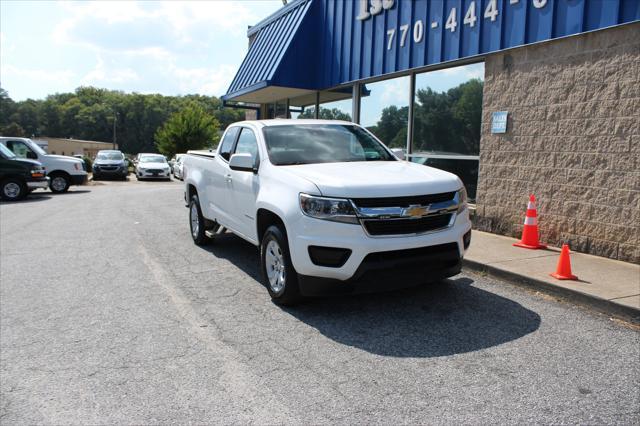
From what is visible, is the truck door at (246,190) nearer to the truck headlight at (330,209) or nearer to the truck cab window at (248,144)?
the truck cab window at (248,144)

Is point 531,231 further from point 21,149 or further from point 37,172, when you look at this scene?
point 21,149

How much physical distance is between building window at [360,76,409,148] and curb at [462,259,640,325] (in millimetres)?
5296

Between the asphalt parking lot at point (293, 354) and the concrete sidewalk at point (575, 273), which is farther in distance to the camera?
the concrete sidewalk at point (575, 273)

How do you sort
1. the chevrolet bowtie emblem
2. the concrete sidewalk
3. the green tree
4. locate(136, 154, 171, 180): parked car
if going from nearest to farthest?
1. the chevrolet bowtie emblem
2. the concrete sidewalk
3. locate(136, 154, 171, 180): parked car
4. the green tree

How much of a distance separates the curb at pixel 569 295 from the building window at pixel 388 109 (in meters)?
5.30

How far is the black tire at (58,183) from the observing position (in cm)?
1866

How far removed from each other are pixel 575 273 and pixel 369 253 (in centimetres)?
293

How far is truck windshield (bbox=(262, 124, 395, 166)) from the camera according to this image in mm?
5602

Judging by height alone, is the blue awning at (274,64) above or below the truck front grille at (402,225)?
above

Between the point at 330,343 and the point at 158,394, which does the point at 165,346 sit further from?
the point at 330,343

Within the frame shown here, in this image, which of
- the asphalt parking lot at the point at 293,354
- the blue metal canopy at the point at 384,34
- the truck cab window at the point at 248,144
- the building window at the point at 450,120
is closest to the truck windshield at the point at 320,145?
the truck cab window at the point at 248,144

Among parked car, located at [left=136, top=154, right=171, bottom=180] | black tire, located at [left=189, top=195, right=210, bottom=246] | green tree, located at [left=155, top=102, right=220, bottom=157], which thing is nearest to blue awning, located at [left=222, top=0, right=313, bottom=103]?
black tire, located at [left=189, top=195, right=210, bottom=246]

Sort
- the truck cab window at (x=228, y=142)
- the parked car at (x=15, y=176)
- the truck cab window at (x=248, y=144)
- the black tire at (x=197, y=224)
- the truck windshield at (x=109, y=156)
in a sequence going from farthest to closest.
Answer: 1. the truck windshield at (x=109, y=156)
2. the parked car at (x=15, y=176)
3. the black tire at (x=197, y=224)
4. the truck cab window at (x=228, y=142)
5. the truck cab window at (x=248, y=144)

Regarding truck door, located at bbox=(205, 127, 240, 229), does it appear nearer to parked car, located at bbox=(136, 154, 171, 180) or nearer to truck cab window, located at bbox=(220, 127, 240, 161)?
truck cab window, located at bbox=(220, 127, 240, 161)
